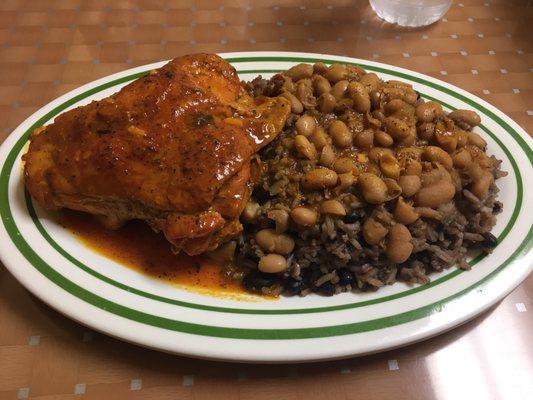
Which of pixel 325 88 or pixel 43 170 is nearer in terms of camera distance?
pixel 43 170

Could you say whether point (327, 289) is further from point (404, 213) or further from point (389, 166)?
point (389, 166)

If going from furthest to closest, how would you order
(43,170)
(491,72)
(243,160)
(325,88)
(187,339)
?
(491,72) → (325,88) → (43,170) → (243,160) → (187,339)

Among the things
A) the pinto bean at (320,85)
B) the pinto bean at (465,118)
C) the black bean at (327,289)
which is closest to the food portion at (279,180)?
the black bean at (327,289)

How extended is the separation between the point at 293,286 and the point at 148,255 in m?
0.80

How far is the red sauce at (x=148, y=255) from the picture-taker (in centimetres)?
263

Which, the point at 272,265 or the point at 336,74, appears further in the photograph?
the point at 336,74

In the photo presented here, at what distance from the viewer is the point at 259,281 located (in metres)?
2.58

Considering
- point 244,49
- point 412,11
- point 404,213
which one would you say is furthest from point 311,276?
point 412,11

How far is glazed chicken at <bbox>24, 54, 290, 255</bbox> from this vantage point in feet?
8.07

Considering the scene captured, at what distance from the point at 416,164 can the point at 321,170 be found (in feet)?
1.61

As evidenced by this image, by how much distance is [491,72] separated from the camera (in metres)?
4.40

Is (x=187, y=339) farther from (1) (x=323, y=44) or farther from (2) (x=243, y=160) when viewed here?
(1) (x=323, y=44)

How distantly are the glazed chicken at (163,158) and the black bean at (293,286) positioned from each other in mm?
364

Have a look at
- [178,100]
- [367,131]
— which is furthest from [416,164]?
[178,100]
